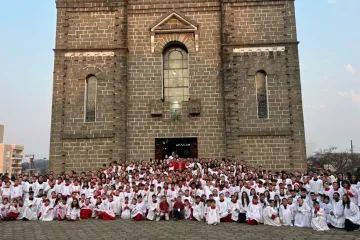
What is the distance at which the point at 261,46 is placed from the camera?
1975 centimetres

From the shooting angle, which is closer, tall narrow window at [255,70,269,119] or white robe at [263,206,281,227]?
white robe at [263,206,281,227]

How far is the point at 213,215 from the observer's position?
1197cm

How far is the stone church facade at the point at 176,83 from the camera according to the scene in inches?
754

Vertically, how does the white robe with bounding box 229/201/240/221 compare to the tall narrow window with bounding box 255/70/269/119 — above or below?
below

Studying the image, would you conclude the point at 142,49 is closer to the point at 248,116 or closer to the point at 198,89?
the point at 198,89

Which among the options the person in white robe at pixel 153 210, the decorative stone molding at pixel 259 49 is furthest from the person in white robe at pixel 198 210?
the decorative stone molding at pixel 259 49

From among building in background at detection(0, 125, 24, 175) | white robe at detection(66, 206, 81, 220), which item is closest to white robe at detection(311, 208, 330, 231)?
white robe at detection(66, 206, 81, 220)

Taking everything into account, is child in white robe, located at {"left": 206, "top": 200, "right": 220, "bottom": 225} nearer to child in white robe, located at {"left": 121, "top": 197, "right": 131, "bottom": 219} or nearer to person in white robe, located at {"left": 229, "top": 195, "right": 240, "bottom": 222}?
person in white robe, located at {"left": 229, "top": 195, "right": 240, "bottom": 222}

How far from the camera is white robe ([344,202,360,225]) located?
10829mm

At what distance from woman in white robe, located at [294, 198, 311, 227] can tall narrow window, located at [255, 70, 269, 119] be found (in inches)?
324

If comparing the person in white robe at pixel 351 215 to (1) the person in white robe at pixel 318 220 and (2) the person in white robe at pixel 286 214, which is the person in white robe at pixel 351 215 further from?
(2) the person in white robe at pixel 286 214

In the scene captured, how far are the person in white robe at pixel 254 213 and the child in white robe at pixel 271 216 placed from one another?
0.17 metres

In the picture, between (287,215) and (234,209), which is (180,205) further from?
(287,215)

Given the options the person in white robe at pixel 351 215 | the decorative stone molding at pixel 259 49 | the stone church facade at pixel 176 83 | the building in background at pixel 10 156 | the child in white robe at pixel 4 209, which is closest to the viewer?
the person in white robe at pixel 351 215
